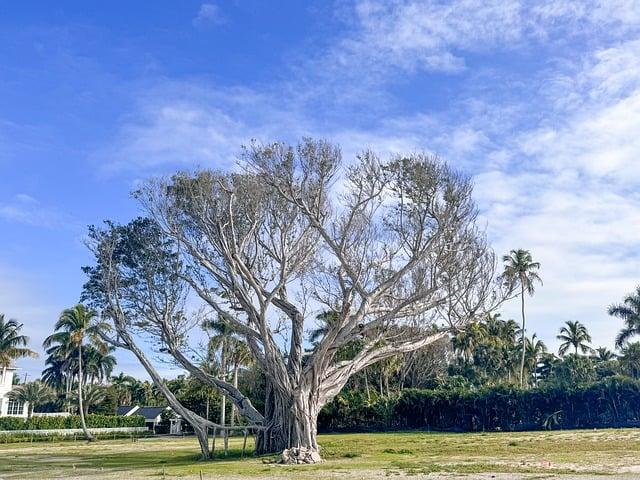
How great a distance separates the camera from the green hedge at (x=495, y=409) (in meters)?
47.5

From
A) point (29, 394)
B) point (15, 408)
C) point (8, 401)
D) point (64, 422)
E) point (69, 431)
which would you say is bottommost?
point (69, 431)

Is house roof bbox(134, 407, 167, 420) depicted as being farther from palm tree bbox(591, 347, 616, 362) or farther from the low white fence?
palm tree bbox(591, 347, 616, 362)

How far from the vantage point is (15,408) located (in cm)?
6625

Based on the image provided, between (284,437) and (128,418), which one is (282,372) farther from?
(128,418)

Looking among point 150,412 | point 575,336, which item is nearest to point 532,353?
point 575,336

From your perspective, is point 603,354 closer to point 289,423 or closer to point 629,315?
point 629,315

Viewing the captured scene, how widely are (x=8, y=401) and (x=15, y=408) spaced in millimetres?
2118

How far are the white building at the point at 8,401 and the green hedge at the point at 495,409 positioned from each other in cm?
3283

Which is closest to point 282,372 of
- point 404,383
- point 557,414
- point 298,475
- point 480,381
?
point 298,475

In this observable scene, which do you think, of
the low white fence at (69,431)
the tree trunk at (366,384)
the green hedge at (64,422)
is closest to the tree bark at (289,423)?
the tree trunk at (366,384)

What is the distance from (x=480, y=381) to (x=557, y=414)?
1626 centimetres

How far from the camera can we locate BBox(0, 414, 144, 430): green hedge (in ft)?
173

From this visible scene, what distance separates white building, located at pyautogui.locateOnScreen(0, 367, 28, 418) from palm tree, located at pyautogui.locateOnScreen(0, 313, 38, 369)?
273 inches

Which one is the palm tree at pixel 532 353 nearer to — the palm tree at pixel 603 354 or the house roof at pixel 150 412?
the palm tree at pixel 603 354
